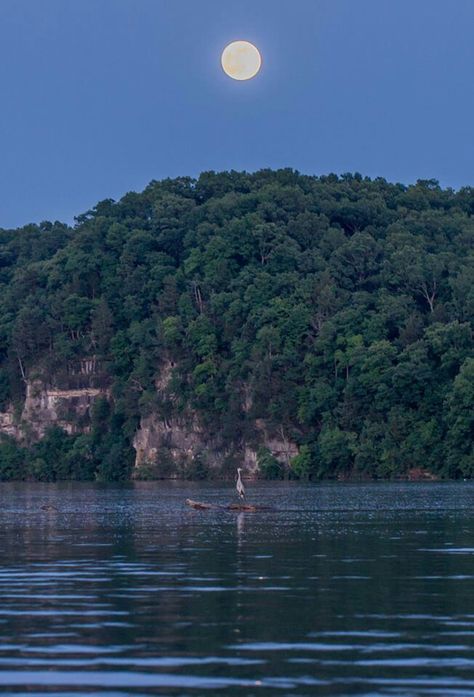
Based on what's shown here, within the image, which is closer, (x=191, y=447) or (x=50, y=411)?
(x=191, y=447)

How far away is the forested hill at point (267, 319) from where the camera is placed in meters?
112

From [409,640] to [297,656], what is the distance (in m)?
1.74

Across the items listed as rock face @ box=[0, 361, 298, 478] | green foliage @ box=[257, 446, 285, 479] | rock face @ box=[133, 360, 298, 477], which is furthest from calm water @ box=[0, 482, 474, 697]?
rock face @ box=[0, 361, 298, 478]

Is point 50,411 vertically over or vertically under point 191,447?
over

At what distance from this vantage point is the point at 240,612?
2111cm

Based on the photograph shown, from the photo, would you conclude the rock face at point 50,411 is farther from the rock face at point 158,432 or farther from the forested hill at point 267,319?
the forested hill at point 267,319

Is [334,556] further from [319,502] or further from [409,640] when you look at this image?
[319,502]

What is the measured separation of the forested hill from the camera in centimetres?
11225

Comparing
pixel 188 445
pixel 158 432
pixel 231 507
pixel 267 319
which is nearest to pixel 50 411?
pixel 158 432

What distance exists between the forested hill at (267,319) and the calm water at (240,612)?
70.9m

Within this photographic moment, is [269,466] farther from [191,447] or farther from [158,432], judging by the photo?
[158,432]

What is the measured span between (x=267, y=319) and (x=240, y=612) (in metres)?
105

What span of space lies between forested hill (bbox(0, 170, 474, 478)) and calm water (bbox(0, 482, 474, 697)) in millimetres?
70856

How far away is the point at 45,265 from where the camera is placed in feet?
504
